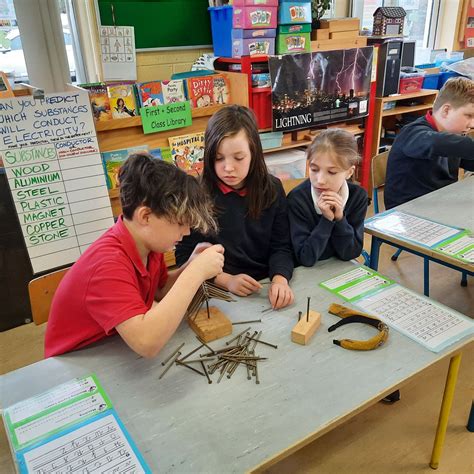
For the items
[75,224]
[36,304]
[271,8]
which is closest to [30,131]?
[75,224]

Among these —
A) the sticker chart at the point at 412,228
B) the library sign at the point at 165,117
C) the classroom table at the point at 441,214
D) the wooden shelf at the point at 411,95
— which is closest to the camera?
the classroom table at the point at 441,214

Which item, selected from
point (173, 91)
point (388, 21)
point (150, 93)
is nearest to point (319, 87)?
point (388, 21)

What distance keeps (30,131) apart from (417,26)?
173 inches

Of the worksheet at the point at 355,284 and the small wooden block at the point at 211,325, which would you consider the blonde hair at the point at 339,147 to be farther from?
the small wooden block at the point at 211,325

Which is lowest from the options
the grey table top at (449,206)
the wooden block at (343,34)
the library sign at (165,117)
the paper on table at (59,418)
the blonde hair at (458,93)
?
the grey table top at (449,206)

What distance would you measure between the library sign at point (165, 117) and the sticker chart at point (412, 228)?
1.28 m

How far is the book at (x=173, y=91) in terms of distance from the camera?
241cm

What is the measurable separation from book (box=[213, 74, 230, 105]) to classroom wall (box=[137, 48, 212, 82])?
51 centimetres

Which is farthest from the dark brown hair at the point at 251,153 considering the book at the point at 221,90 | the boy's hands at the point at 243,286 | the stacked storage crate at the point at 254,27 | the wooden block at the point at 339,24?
the wooden block at the point at 339,24

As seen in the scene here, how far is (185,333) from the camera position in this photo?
46.2 inches

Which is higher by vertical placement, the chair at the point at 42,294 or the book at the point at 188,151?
the book at the point at 188,151

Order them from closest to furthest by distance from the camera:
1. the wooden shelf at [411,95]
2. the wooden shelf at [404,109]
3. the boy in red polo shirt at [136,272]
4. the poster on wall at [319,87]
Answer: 1. the boy in red polo shirt at [136,272]
2. the poster on wall at [319,87]
3. the wooden shelf at [411,95]
4. the wooden shelf at [404,109]

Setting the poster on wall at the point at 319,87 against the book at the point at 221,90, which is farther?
the poster on wall at the point at 319,87

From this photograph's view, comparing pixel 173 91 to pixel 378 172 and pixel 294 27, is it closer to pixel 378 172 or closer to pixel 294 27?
pixel 294 27
